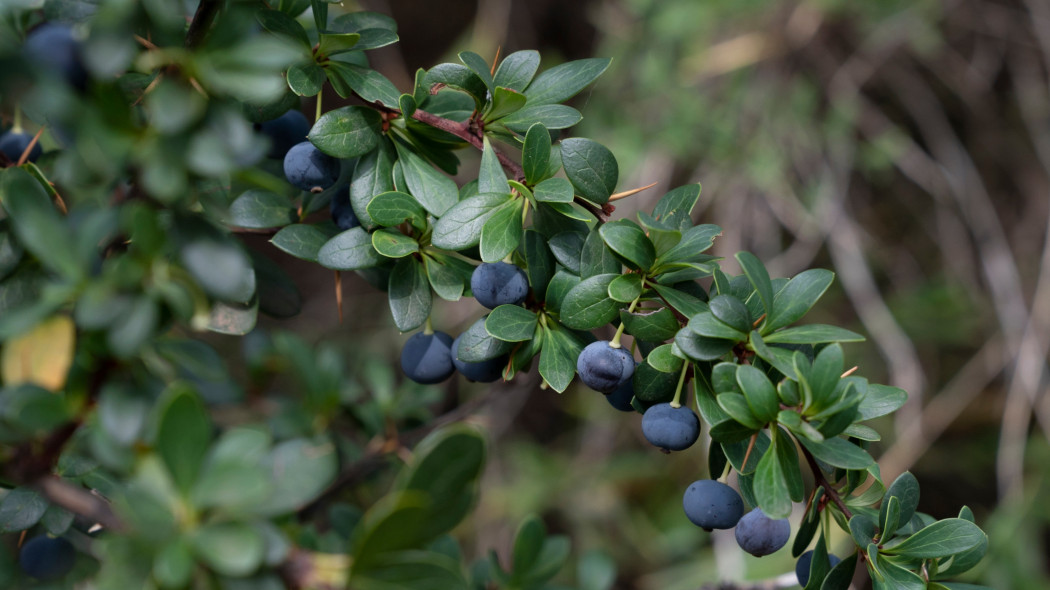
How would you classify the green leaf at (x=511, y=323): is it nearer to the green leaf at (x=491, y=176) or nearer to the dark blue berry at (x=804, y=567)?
the green leaf at (x=491, y=176)

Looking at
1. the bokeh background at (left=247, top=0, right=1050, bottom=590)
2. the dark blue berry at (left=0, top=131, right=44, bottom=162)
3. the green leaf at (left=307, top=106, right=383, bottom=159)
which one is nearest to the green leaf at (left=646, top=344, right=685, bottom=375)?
the green leaf at (left=307, top=106, right=383, bottom=159)

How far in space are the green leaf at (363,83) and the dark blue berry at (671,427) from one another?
370mm

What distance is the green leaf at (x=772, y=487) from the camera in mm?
510

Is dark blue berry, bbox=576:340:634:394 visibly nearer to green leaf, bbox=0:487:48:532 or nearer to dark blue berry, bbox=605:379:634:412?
dark blue berry, bbox=605:379:634:412

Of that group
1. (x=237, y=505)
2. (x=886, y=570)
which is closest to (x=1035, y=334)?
(x=886, y=570)

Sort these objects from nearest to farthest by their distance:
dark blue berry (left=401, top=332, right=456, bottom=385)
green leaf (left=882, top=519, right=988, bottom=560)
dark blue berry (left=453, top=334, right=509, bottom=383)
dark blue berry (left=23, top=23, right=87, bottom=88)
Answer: dark blue berry (left=23, top=23, right=87, bottom=88) → green leaf (left=882, top=519, right=988, bottom=560) → dark blue berry (left=453, top=334, right=509, bottom=383) → dark blue berry (left=401, top=332, right=456, bottom=385)

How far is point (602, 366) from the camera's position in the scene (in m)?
0.58

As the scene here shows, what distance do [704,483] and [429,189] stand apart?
375mm

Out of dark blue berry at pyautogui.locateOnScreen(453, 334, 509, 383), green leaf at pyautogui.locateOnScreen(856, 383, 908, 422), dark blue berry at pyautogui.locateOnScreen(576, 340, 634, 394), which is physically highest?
green leaf at pyautogui.locateOnScreen(856, 383, 908, 422)

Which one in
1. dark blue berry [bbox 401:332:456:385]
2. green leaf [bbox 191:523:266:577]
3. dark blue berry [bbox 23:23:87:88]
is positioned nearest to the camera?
green leaf [bbox 191:523:266:577]

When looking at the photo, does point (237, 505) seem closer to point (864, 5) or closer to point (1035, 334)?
A: point (1035, 334)

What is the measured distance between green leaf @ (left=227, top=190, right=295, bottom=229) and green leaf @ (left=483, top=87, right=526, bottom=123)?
0.23 m

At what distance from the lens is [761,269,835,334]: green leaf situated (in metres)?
0.59

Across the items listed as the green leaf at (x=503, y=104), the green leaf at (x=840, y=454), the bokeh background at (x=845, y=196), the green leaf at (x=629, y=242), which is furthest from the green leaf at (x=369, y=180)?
the bokeh background at (x=845, y=196)
